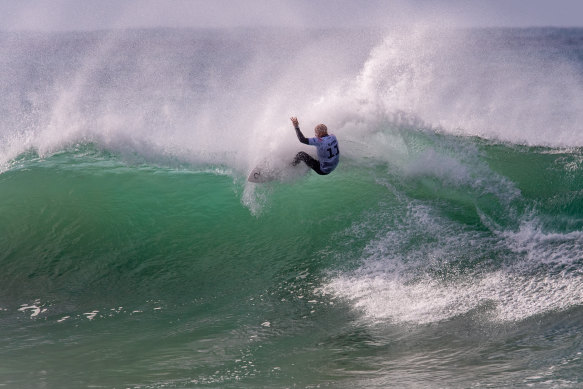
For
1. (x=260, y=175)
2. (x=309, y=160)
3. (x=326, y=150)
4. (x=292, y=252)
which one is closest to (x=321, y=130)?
(x=326, y=150)

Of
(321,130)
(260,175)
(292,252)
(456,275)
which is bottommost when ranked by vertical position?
(456,275)

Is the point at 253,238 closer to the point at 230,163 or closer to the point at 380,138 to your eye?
the point at 230,163

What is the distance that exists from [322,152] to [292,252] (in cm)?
147

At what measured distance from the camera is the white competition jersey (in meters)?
8.08

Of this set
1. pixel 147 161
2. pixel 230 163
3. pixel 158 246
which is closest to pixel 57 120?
pixel 147 161

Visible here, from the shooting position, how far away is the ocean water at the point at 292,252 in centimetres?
571

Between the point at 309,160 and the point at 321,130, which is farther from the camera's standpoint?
the point at 309,160

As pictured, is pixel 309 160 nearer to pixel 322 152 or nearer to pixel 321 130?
pixel 322 152

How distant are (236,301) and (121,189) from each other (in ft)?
11.7

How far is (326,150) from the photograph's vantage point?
818 centimetres

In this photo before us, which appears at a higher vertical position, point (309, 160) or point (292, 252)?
point (309, 160)

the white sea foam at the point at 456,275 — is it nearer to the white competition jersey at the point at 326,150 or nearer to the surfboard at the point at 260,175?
the white competition jersey at the point at 326,150

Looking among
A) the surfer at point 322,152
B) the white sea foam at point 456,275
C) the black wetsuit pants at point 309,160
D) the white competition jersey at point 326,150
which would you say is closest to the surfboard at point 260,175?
the surfer at point 322,152

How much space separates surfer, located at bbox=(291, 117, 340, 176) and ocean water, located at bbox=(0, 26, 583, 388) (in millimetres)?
606
